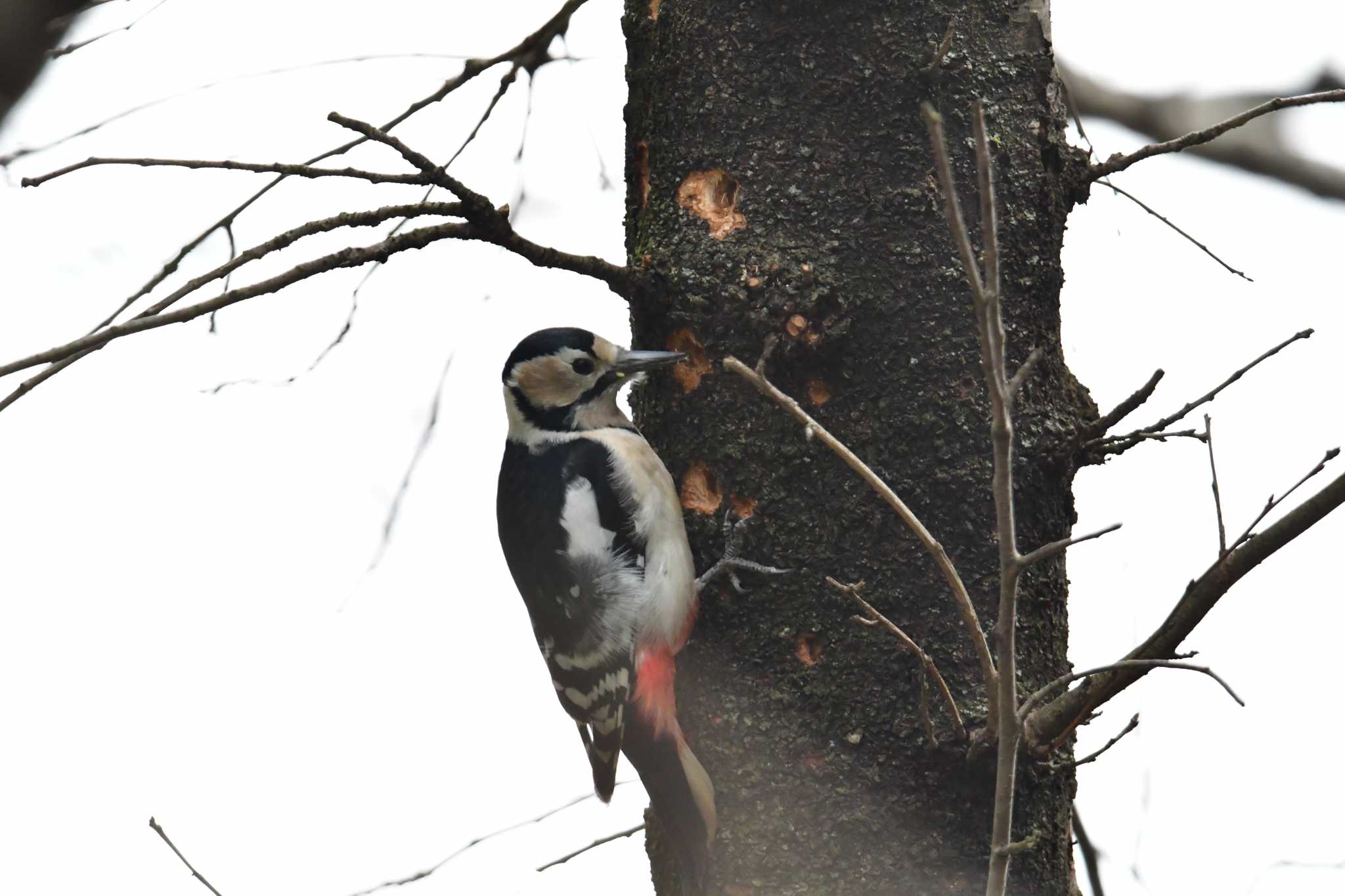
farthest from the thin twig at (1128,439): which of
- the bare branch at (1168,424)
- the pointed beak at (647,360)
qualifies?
the pointed beak at (647,360)

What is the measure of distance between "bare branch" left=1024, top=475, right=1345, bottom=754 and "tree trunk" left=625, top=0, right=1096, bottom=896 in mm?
252

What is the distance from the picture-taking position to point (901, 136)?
2.66m

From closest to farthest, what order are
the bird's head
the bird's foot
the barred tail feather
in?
1. the bird's foot
2. the barred tail feather
3. the bird's head

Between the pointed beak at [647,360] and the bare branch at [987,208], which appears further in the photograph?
the pointed beak at [647,360]

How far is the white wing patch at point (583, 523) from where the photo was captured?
3.37 meters

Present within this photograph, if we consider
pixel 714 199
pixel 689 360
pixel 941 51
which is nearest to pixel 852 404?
pixel 689 360

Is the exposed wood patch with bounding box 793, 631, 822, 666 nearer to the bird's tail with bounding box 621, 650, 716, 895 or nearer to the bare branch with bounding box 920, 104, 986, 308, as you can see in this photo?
the bird's tail with bounding box 621, 650, 716, 895

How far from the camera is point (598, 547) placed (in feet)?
11.1

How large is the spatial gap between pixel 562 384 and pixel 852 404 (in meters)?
1.17

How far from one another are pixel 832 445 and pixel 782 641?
3.01 ft

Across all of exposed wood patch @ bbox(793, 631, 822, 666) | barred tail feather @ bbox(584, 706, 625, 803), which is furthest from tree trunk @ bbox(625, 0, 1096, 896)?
barred tail feather @ bbox(584, 706, 625, 803)

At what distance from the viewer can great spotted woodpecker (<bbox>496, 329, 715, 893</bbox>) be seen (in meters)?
3.04

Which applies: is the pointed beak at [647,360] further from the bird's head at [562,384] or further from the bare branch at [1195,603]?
the bare branch at [1195,603]

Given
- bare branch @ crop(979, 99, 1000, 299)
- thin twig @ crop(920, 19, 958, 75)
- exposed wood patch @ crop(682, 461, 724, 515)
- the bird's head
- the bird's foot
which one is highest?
thin twig @ crop(920, 19, 958, 75)
